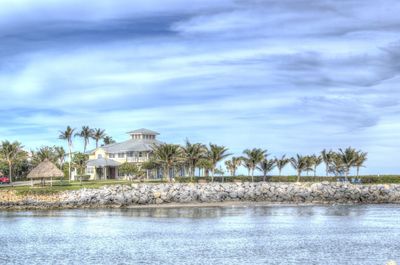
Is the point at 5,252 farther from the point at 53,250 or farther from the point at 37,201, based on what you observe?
the point at 37,201

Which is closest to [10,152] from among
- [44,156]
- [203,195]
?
[44,156]

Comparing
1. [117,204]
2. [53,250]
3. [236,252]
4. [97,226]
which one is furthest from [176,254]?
[117,204]

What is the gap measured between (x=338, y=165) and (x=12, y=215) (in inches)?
2860

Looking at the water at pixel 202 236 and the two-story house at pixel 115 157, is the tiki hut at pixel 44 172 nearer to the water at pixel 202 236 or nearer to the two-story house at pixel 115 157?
the two-story house at pixel 115 157

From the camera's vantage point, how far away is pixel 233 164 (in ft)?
480

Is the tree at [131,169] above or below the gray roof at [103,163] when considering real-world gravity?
below

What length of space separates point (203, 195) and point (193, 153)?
20.2 m

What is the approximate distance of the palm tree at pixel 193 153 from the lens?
4739 inches

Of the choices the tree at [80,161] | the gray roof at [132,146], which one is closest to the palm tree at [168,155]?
the gray roof at [132,146]

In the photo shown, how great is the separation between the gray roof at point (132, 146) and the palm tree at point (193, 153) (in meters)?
16.8

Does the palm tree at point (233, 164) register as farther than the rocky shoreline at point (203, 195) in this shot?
Yes

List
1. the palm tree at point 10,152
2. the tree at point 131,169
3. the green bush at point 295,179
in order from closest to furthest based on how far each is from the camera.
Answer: the green bush at point 295,179 < the tree at point 131,169 < the palm tree at point 10,152

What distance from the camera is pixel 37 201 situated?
98.9 m

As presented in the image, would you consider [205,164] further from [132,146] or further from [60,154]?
[60,154]
